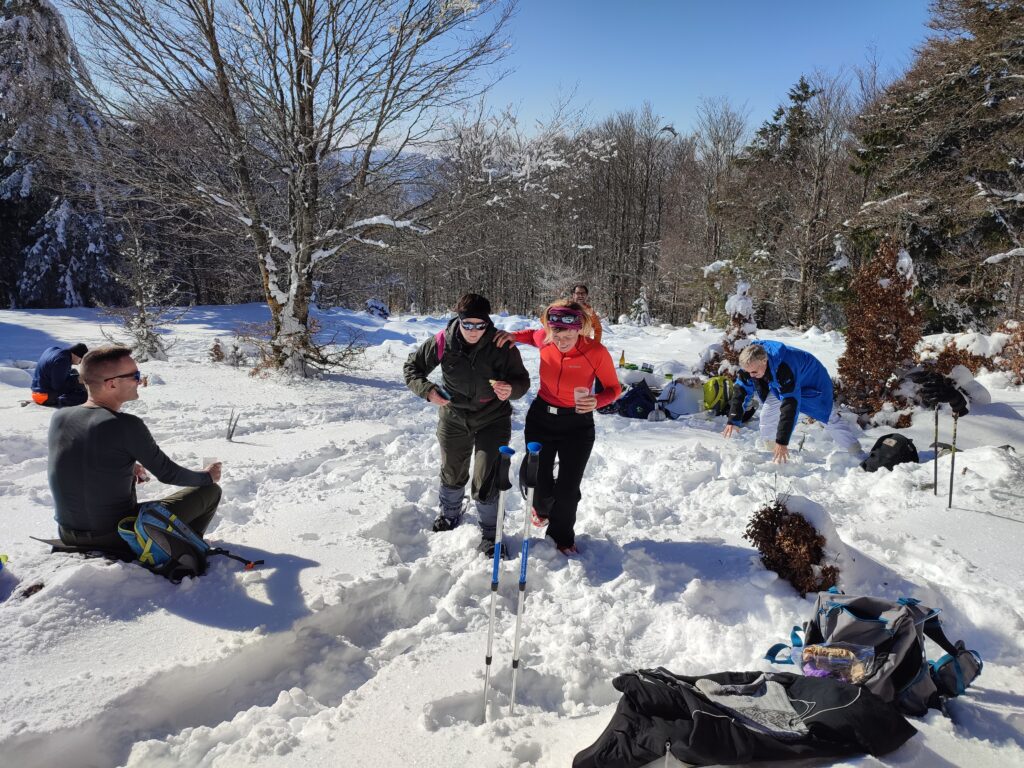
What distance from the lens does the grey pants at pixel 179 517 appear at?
322 cm

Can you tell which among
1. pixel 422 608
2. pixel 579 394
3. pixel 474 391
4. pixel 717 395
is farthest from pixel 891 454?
pixel 422 608

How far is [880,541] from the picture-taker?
4.13 meters

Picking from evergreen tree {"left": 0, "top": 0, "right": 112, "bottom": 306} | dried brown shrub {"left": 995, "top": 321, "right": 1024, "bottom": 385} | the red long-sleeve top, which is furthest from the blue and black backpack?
evergreen tree {"left": 0, "top": 0, "right": 112, "bottom": 306}

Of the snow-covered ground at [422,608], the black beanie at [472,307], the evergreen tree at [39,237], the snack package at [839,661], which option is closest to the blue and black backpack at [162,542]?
the snow-covered ground at [422,608]

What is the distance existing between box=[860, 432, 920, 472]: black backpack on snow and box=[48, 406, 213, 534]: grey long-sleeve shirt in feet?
21.7

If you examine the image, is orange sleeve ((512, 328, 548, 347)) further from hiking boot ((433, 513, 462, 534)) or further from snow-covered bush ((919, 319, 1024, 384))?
snow-covered bush ((919, 319, 1024, 384))

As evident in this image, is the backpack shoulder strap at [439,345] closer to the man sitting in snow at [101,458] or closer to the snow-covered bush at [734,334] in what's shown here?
the man sitting in snow at [101,458]

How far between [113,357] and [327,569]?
180cm

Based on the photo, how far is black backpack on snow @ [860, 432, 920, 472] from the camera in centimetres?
590

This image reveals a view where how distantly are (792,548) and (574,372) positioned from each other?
184 centimetres

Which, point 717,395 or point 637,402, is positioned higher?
point 717,395

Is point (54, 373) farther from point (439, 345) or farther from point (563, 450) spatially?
point (563, 450)

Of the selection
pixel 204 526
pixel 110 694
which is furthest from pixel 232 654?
pixel 204 526

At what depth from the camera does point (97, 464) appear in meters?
3.05
